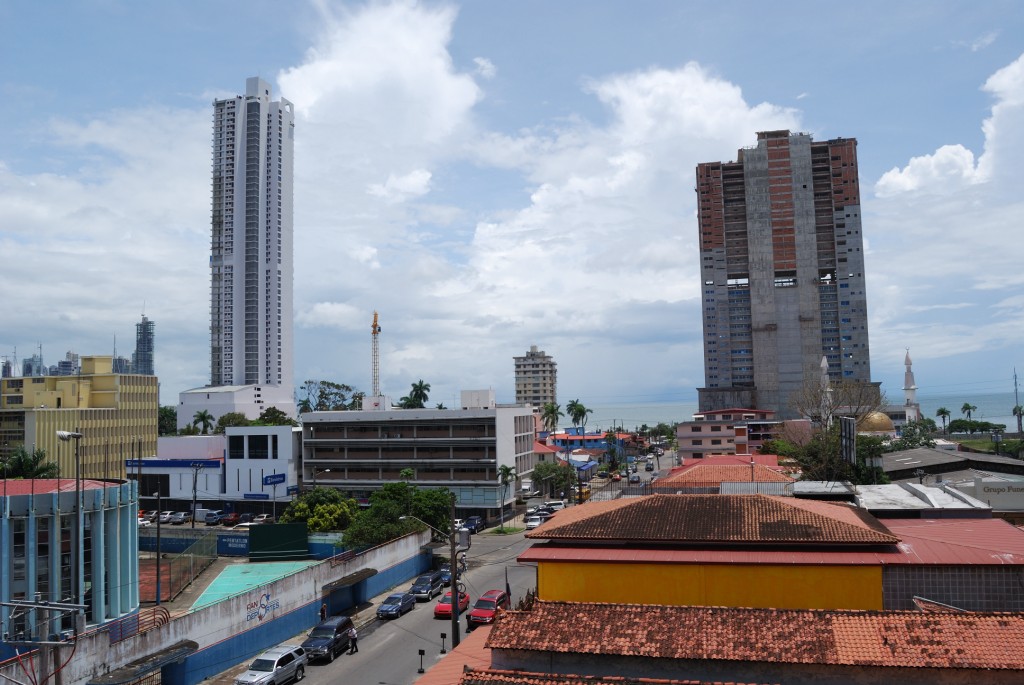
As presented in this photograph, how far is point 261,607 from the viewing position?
3519cm

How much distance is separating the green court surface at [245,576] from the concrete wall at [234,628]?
5.33 meters

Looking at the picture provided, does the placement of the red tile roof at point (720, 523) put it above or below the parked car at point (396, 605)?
above

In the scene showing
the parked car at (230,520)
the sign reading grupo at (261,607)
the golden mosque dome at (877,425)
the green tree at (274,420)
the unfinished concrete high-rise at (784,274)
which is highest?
the unfinished concrete high-rise at (784,274)

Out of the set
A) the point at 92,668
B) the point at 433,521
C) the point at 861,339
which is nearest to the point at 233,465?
the point at 433,521

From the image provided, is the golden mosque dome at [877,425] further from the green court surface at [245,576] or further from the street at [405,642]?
the green court surface at [245,576]

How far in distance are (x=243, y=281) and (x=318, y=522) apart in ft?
481

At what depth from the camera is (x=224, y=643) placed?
106 feet

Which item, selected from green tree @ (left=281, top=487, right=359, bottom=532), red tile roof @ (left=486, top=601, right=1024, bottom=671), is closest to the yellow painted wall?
red tile roof @ (left=486, top=601, right=1024, bottom=671)

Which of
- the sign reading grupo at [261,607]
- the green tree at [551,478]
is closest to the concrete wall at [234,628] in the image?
the sign reading grupo at [261,607]

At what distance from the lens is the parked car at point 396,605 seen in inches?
1601

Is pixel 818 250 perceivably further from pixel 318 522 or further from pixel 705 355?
pixel 318 522

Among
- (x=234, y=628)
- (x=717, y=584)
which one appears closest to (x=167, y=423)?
(x=234, y=628)

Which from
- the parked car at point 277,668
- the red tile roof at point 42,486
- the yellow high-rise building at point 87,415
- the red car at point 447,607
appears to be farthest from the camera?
the yellow high-rise building at point 87,415

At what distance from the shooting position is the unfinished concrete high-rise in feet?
531
